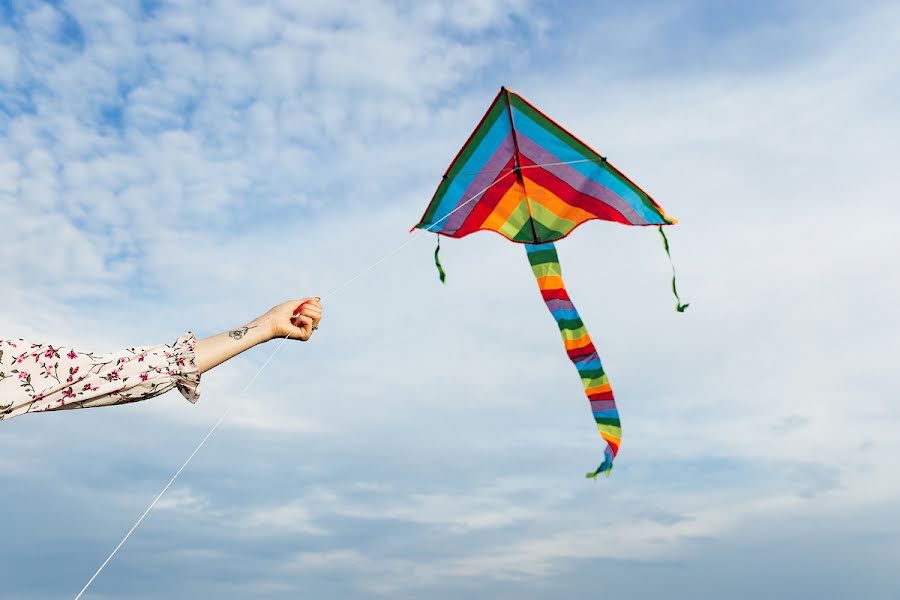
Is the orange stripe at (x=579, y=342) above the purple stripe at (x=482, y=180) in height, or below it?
below

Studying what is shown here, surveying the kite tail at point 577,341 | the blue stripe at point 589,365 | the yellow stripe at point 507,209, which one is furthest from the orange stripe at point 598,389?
the yellow stripe at point 507,209

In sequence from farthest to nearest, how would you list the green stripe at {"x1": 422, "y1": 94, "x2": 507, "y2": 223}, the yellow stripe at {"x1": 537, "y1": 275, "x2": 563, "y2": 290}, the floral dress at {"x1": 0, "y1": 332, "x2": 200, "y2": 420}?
1. the yellow stripe at {"x1": 537, "y1": 275, "x2": 563, "y2": 290}
2. the green stripe at {"x1": 422, "y1": 94, "x2": 507, "y2": 223}
3. the floral dress at {"x1": 0, "y1": 332, "x2": 200, "y2": 420}

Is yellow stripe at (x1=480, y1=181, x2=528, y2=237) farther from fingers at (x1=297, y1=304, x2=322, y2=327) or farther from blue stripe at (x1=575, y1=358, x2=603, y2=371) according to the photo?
fingers at (x1=297, y1=304, x2=322, y2=327)

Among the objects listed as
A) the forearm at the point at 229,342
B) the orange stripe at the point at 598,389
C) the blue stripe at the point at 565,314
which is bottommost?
the forearm at the point at 229,342

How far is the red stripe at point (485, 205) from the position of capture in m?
6.33

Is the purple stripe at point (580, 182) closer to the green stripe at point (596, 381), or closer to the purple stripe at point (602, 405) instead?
the green stripe at point (596, 381)

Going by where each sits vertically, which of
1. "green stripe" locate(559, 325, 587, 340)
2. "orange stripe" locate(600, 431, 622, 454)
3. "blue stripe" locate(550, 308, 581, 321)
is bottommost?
"orange stripe" locate(600, 431, 622, 454)

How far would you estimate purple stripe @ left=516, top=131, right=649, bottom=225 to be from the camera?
595cm

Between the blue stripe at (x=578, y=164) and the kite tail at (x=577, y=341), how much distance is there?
0.84 m

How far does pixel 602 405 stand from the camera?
641 centimetres

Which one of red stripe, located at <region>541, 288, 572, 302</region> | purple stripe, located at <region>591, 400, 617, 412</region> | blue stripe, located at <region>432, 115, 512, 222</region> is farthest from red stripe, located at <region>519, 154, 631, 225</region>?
purple stripe, located at <region>591, 400, 617, 412</region>

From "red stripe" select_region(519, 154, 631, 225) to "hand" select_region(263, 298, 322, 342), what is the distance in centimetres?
407

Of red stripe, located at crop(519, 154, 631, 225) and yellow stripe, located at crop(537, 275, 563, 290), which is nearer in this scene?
red stripe, located at crop(519, 154, 631, 225)

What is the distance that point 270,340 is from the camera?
2205 millimetres
